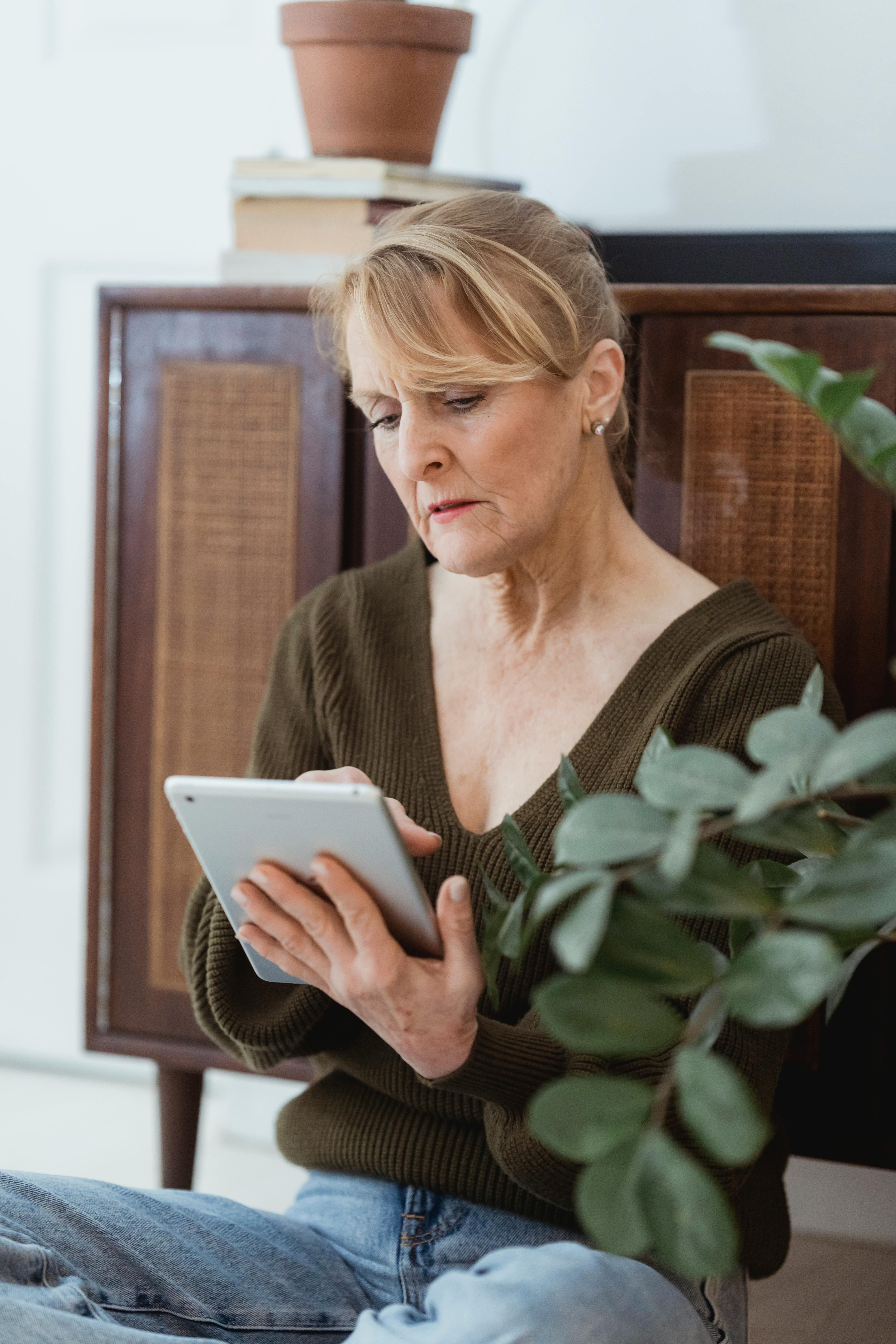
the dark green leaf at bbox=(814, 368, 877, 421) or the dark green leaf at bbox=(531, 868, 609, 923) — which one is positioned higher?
the dark green leaf at bbox=(814, 368, 877, 421)

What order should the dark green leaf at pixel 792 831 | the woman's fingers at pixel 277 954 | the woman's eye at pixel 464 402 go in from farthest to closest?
1. the woman's eye at pixel 464 402
2. the woman's fingers at pixel 277 954
3. the dark green leaf at pixel 792 831

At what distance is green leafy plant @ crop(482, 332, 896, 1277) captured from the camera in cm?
49

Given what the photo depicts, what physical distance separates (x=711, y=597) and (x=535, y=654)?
0.56 ft

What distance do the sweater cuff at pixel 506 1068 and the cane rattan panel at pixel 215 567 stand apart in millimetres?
667

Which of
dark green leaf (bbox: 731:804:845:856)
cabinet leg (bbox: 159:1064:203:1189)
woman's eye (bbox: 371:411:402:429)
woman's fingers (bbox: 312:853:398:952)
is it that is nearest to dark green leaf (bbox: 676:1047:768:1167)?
dark green leaf (bbox: 731:804:845:856)

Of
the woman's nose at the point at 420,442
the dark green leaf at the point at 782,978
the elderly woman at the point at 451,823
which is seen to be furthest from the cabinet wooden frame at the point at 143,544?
the dark green leaf at the point at 782,978

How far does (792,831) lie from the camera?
0.60 m

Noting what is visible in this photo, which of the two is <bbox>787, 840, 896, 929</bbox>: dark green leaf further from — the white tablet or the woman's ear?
the woman's ear

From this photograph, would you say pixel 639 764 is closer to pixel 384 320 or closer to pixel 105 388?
pixel 384 320

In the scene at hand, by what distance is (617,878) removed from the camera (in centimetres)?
54

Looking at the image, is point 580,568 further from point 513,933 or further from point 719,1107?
point 719,1107

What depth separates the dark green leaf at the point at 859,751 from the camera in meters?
0.51

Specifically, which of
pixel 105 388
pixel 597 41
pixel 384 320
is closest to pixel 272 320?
pixel 105 388

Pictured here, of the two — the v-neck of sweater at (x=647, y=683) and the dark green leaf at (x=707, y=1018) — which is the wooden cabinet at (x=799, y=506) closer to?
the v-neck of sweater at (x=647, y=683)
